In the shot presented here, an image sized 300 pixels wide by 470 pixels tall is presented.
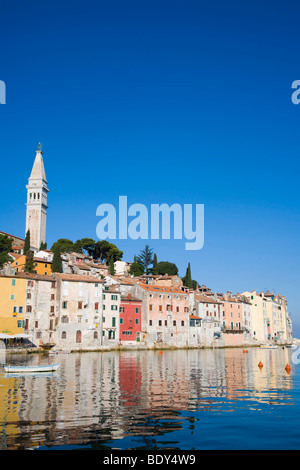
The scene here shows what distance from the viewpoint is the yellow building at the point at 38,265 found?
85156 millimetres

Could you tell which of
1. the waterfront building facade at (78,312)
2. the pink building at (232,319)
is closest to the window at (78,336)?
the waterfront building facade at (78,312)

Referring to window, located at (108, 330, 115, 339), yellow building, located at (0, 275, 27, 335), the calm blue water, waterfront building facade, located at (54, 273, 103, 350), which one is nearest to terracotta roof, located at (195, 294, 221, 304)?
window, located at (108, 330, 115, 339)

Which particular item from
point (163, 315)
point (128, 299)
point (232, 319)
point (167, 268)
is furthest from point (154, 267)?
point (128, 299)

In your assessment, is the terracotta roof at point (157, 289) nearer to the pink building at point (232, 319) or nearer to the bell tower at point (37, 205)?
the pink building at point (232, 319)

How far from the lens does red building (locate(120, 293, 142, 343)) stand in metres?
75.4

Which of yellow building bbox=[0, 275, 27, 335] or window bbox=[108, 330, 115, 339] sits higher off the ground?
yellow building bbox=[0, 275, 27, 335]

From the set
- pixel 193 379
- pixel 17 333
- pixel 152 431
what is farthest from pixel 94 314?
pixel 152 431

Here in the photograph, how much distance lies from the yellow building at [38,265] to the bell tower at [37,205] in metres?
42.9

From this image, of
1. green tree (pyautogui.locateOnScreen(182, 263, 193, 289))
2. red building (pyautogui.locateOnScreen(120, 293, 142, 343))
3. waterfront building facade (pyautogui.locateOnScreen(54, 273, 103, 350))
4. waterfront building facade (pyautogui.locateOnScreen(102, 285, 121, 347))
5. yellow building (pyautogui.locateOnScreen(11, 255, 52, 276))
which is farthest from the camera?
green tree (pyautogui.locateOnScreen(182, 263, 193, 289))

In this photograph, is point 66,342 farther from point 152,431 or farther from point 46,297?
point 152,431

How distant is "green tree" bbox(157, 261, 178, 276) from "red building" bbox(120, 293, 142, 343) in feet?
142

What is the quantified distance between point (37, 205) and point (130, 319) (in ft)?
229

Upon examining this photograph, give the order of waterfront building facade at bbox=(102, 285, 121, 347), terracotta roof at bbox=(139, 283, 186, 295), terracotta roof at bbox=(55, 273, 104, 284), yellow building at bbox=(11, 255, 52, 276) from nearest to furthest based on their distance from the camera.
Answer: terracotta roof at bbox=(55, 273, 104, 284), waterfront building facade at bbox=(102, 285, 121, 347), terracotta roof at bbox=(139, 283, 186, 295), yellow building at bbox=(11, 255, 52, 276)

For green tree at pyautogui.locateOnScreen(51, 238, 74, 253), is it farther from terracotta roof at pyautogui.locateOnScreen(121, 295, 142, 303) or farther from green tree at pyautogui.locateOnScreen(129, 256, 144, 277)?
terracotta roof at pyautogui.locateOnScreen(121, 295, 142, 303)
